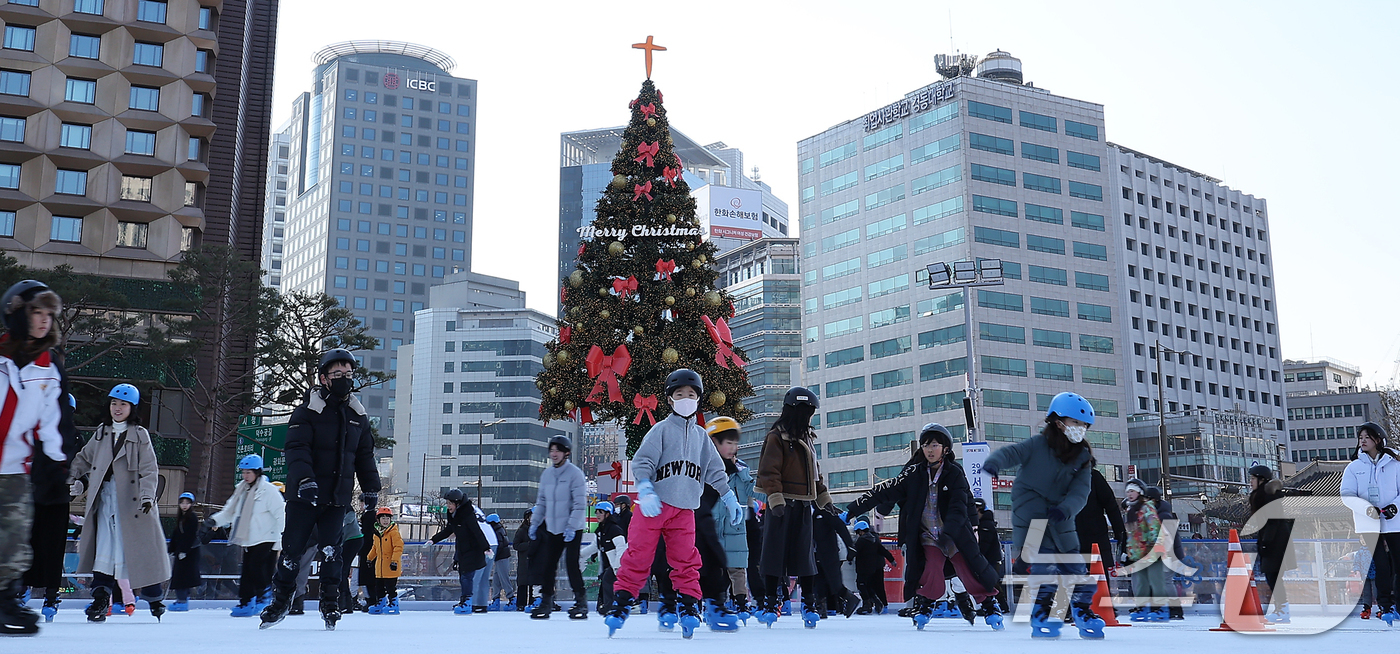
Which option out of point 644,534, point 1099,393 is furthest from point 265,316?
point 1099,393

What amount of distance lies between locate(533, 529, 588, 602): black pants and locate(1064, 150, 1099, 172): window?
289 feet

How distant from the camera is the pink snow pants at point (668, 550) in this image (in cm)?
741

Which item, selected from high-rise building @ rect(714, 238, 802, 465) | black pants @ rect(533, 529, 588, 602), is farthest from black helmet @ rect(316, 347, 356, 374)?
high-rise building @ rect(714, 238, 802, 465)

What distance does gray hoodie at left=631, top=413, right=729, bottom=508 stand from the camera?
7520 mm

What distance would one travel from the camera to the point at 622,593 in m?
7.36

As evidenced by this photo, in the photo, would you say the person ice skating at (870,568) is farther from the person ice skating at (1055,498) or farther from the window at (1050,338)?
the window at (1050,338)

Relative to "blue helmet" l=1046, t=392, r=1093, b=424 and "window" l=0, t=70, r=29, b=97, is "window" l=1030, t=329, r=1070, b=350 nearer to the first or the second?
"window" l=0, t=70, r=29, b=97

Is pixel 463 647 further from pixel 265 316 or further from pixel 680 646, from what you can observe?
pixel 265 316

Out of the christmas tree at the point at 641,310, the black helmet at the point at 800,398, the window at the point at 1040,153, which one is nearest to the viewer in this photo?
the black helmet at the point at 800,398

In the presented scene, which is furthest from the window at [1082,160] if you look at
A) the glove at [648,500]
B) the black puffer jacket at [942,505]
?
the glove at [648,500]

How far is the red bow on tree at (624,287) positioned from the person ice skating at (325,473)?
7.65 metres

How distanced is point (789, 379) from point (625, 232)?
93.2 m

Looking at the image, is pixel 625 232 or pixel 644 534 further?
pixel 625 232

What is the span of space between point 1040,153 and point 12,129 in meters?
71.9
